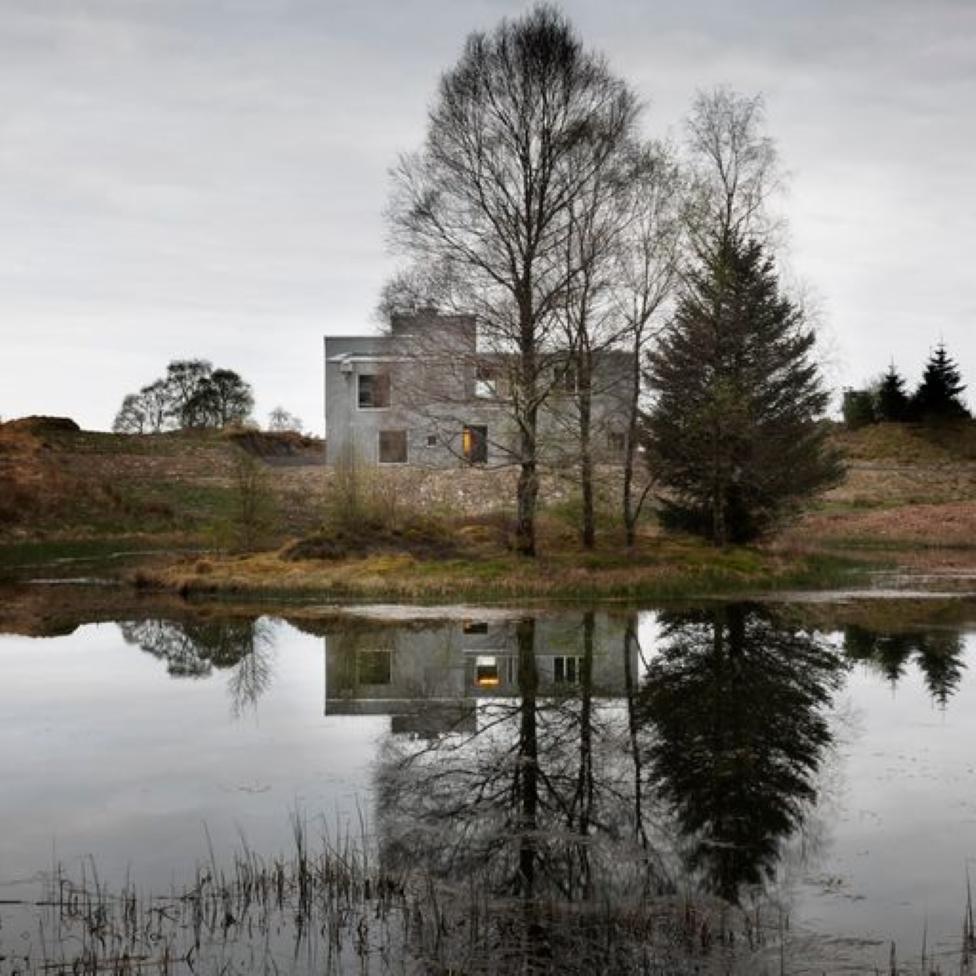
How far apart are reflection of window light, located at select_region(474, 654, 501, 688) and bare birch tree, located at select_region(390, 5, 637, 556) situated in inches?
437

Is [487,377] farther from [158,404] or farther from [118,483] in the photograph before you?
[158,404]

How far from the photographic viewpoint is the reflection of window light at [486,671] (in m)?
17.3

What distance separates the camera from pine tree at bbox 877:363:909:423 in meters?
76.1

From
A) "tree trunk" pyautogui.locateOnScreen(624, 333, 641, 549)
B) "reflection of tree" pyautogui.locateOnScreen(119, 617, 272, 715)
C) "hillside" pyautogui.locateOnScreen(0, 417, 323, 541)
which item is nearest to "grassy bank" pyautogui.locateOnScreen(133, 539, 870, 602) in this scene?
"tree trunk" pyautogui.locateOnScreen(624, 333, 641, 549)

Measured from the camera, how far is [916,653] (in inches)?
770

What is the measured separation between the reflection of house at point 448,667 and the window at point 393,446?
2928cm

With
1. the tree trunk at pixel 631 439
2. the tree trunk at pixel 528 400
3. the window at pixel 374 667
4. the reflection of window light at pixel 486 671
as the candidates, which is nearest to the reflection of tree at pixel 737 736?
the reflection of window light at pixel 486 671

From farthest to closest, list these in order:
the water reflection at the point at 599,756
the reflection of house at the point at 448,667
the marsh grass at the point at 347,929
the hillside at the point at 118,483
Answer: the hillside at the point at 118,483
the reflection of house at the point at 448,667
the water reflection at the point at 599,756
the marsh grass at the point at 347,929

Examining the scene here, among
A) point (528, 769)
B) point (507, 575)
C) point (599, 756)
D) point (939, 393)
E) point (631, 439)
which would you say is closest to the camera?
point (528, 769)

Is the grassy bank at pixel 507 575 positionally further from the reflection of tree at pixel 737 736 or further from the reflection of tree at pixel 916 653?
the reflection of tree at pixel 916 653

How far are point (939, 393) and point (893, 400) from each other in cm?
310

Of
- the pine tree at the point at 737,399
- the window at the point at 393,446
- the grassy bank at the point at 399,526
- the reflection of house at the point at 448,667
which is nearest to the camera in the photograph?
the reflection of house at the point at 448,667

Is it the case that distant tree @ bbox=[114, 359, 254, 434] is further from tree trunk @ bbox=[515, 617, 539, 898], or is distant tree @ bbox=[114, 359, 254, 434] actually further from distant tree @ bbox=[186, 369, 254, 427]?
tree trunk @ bbox=[515, 617, 539, 898]

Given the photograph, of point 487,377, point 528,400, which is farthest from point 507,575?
point 487,377
